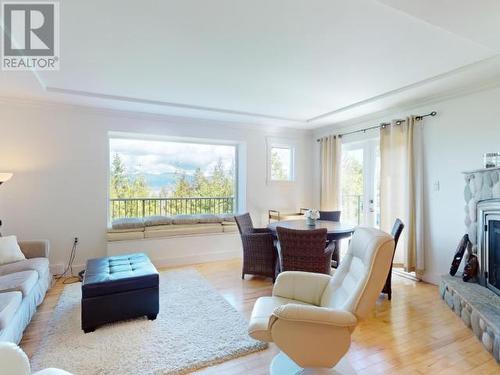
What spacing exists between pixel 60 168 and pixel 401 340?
4.60 meters

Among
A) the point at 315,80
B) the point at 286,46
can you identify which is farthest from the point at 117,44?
the point at 315,80

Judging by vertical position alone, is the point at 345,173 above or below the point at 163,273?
above

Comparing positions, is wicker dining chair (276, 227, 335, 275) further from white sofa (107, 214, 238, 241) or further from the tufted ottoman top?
white sofa (107, 214, 238, 241)

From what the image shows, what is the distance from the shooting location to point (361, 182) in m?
4.84

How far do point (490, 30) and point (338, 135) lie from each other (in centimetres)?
323

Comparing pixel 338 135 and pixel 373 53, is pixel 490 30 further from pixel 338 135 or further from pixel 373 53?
pixel 338 135

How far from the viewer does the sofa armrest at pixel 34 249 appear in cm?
320

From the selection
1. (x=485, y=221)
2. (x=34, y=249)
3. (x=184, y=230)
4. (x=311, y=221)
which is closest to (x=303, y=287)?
(x=311, y=221)

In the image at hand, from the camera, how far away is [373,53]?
246cm

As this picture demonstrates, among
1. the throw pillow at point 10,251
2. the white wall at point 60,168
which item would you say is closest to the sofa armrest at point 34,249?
the throw pillow at point 10,251

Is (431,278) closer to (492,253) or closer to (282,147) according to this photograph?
(492,253)

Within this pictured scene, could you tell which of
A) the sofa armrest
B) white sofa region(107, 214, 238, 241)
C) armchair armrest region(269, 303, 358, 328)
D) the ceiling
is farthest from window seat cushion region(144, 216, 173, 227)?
armchair armrest region(269, 303, 358, 328)

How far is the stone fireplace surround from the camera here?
7.11 feet

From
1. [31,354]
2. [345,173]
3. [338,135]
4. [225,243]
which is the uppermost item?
[338,135]
